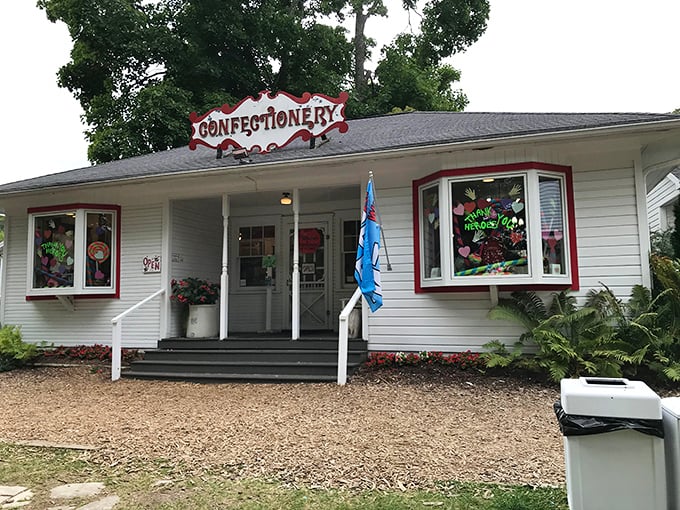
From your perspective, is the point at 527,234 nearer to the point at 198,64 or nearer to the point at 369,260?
the point at 369,260

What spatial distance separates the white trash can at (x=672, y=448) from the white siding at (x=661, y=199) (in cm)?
1038

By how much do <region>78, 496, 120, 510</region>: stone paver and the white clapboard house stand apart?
3.70 metres

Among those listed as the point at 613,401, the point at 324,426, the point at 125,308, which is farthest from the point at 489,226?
the point at 125,308

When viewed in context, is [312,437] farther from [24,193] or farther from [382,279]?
[24,193]

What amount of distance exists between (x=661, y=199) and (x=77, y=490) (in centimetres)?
1333

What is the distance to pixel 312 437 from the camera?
429 centimetres

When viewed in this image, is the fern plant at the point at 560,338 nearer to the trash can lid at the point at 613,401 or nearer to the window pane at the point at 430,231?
the window pane at the point at 430,231

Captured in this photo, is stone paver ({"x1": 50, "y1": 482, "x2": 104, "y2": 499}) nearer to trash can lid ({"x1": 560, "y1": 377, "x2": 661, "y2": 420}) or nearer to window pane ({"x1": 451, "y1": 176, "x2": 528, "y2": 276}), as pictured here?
trash can lid ({"x1": 560, "y1": 377, "x2": 661, "y2": 420})

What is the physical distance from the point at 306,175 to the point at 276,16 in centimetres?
1586

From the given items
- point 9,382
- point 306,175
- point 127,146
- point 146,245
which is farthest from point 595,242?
point 127,146

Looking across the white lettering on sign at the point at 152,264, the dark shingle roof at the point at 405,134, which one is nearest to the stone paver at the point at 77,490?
the dark shingle roof at the point at 405,134

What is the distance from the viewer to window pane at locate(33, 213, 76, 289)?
8750 millimetres

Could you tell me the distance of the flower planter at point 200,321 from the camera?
842cm

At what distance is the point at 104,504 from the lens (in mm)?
3045
